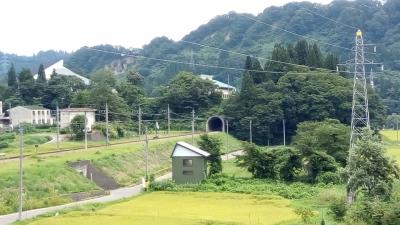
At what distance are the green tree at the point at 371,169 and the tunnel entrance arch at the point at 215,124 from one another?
52.7 meters

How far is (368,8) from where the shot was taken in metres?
147

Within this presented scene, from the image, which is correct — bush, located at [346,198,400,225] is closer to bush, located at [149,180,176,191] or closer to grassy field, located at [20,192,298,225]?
grassy field, located at [20,192,298,225]

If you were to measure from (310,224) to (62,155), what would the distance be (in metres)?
24.2

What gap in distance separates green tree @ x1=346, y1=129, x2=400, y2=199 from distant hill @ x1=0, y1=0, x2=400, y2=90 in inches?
4132

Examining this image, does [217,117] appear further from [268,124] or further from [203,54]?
[203,54]

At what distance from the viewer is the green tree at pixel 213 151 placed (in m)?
44.2

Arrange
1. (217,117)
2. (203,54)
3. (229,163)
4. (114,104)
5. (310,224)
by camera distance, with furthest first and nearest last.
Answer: (203,54)
(217,117)
(114,104)
(229,163)
(310,224)

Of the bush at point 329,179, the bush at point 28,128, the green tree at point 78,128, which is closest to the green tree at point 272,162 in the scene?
the bush at point 329,179

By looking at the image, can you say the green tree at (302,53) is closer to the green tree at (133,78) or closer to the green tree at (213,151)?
the green tree at (133,78)

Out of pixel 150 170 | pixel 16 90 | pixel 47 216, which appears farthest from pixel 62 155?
pixel 16 90

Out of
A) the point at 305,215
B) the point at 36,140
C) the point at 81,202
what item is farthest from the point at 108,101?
the point at 305,215

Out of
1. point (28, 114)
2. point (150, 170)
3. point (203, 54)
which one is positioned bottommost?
point (150, 170)

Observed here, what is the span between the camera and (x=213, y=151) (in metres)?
44.8

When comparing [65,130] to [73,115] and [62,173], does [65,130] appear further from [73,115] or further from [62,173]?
[62,173]
